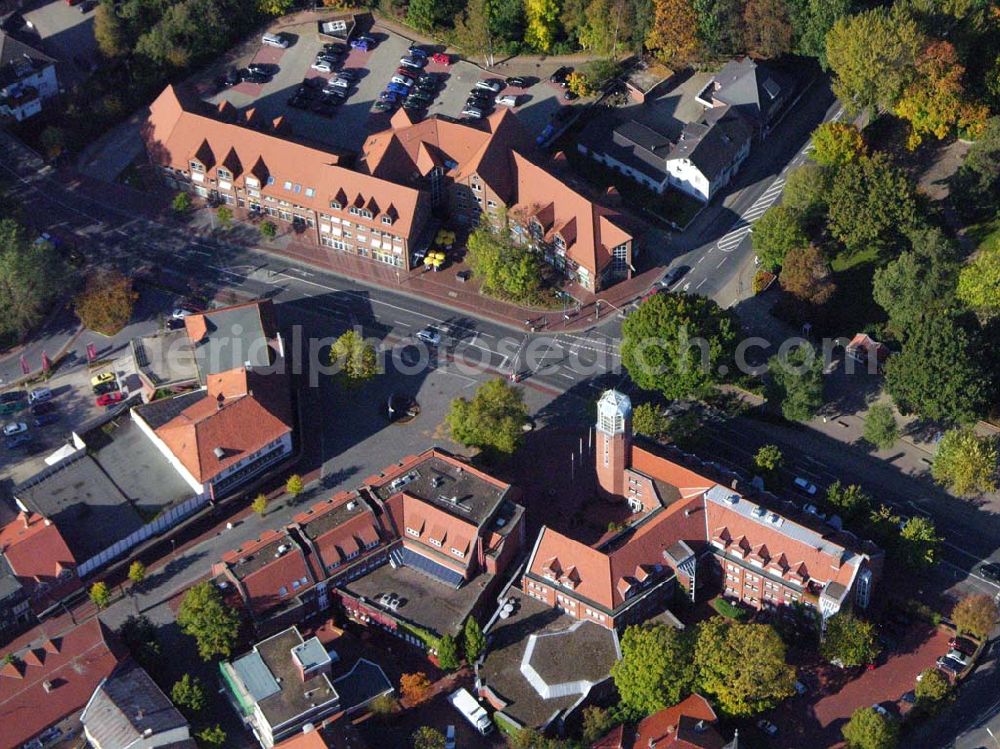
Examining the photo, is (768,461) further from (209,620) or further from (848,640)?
(209,620)

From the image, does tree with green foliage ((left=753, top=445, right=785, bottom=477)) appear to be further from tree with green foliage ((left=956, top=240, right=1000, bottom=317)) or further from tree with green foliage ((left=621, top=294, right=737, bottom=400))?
tree with green foliage ((left=956, top=240, right=1000, bottom=317))

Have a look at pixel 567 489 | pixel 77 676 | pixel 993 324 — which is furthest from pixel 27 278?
pixel 993 324

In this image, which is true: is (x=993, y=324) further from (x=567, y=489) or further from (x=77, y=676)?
(x=77, y=676)

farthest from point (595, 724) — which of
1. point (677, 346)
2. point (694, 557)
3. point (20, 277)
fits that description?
point (20, 277)

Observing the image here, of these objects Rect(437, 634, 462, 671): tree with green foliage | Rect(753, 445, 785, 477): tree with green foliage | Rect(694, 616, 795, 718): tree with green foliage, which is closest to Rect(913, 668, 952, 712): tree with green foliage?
Rect(694, 616, 795, 718): tree with green foliage

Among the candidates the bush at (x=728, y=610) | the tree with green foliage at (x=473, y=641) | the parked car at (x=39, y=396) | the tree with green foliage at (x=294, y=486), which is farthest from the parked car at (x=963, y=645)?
the parked car at (x=39, y=396)
